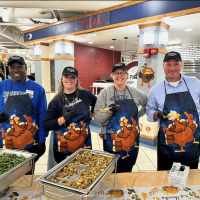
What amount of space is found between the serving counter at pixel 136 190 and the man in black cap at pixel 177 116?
1.10ft

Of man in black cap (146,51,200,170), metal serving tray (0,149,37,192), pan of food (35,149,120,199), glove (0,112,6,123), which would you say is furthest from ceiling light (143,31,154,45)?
metal serving tray (0,149,37,192)

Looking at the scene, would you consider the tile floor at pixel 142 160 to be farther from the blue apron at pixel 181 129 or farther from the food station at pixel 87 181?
the food station at pixel 87 181

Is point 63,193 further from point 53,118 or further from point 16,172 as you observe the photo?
point 53,118

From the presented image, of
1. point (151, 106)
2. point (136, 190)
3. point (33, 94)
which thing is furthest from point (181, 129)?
point (33, 94)

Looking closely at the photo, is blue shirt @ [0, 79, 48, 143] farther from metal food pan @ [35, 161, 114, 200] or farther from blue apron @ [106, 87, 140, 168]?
metal food pan @ [35, 161, 114, 200]

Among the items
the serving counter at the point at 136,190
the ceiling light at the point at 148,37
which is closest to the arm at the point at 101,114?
the serving counter at the point at 136,190

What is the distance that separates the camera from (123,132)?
1.84 meters

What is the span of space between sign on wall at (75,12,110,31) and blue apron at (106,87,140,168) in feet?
10.8

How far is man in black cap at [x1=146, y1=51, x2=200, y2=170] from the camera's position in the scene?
1.79 meters

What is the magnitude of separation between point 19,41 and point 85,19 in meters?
6.16

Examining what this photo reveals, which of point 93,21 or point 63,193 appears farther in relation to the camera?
point 93,21

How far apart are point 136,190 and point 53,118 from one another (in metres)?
1.05

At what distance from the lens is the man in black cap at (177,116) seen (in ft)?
5.88

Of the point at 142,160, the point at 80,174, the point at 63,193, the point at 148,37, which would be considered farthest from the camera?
the point at 148,37
